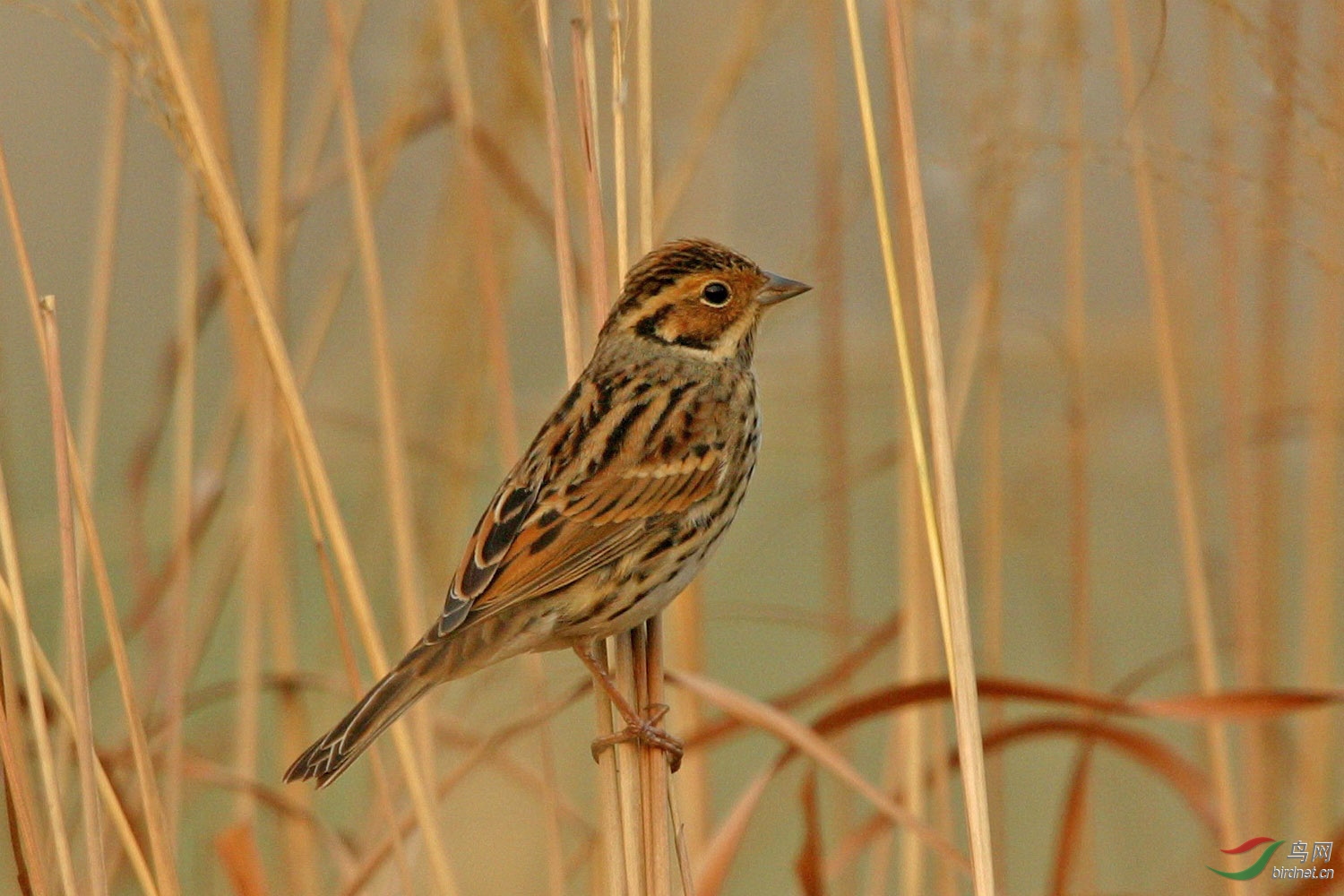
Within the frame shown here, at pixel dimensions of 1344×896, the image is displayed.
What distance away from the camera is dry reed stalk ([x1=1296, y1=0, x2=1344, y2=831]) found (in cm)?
342

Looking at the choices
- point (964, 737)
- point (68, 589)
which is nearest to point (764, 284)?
point (964, 737)

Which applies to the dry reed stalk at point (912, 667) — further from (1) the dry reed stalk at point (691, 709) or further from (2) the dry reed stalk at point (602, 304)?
(2) the dry reed stalk at point (602, 304)

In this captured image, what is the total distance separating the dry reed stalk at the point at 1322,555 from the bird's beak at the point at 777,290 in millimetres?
1195

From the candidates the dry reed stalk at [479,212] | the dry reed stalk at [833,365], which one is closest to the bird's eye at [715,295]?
the dry reed stalk at [479,212]

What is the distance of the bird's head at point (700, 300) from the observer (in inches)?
120

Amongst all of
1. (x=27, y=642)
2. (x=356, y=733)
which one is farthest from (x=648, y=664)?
(x=27, y=642)

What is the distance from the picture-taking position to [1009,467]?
185 inches

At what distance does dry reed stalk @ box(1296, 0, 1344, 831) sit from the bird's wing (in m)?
1.42

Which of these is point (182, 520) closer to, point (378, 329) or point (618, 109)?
point (378, 329)

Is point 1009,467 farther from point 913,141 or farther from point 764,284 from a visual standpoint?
point 913,141

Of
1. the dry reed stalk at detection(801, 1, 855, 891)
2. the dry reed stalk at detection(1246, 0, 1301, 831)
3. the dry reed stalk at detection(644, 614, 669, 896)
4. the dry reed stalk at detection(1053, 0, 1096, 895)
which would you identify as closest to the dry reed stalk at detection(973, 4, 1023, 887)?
the dry reed stalk at detection(1053, 0, 1096, 895)

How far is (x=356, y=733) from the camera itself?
2416 mm

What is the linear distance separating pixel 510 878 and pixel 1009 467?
6.23 ft

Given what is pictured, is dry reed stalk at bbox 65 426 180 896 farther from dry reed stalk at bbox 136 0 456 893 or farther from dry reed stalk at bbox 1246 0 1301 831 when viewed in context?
dry reed stalk at bbox 1246 0 1301 831
